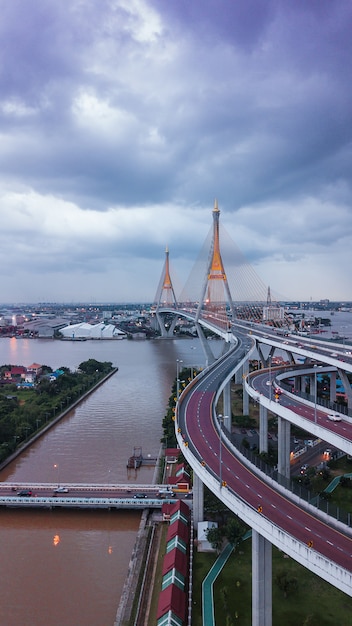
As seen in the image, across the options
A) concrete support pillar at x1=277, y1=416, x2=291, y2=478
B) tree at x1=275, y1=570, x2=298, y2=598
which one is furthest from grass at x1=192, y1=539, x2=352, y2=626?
concrete support pillar at x1=277, y1=416, x2=291, y2=478

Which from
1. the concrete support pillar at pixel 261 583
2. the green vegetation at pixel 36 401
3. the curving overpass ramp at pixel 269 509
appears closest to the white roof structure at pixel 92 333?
the green vegetation at pixel 36 401

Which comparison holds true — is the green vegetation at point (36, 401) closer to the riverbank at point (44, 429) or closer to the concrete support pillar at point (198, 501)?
the riverbank at point (44, 429)

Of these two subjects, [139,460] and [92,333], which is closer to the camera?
[139,460]

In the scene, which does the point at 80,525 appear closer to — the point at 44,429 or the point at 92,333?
the point at 44,429

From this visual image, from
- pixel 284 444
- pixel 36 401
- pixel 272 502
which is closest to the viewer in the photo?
pixel 272 502

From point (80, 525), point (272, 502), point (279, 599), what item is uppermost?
point (272, 502)

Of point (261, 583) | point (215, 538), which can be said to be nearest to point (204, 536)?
point (215, 538)

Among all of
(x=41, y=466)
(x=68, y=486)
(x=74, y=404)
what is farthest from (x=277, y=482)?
(x=74, y=404)
